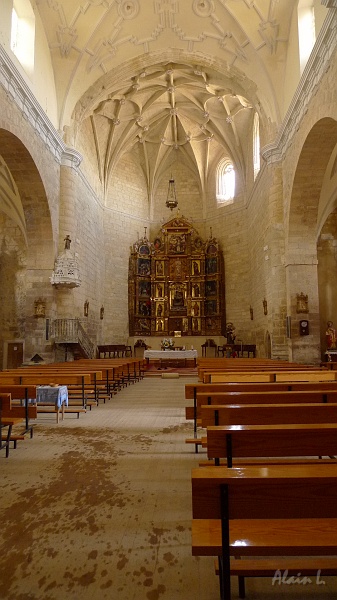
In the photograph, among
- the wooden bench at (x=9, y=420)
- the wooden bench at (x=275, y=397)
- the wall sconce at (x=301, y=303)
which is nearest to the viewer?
the wooden bench at (x=275, y=397)

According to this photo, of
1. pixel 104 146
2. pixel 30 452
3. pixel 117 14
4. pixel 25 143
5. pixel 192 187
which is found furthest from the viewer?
pixel 192 187

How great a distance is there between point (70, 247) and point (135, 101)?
9409mm

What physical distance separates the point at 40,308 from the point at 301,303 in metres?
8.92

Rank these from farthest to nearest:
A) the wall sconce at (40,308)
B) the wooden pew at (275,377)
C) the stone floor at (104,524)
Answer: the wall sconce at (40,308) → the wooden pew at (275,377) → the stone floor at (104,524)

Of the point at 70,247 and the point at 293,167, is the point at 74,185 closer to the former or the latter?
the point at 70,247

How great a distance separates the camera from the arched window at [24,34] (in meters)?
13.0

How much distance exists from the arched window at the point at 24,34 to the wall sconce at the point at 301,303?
37.1 ft

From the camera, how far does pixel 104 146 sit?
21.9 metres

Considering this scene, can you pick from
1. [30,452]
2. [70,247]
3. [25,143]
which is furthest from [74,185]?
[30,452]

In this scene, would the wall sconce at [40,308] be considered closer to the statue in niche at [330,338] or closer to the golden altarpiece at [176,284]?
the golden altarpiece at [176,284]

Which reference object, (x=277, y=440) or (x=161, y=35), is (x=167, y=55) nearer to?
(x=161, y=35)

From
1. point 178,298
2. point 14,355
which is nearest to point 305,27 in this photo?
point 178,298

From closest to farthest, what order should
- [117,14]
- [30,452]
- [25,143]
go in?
[30,452]
[25,143]
[117,14]

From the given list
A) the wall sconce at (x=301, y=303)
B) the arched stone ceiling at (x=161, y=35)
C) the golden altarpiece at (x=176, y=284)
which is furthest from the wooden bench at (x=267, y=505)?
the golden altarpiece at (x=176, y=284)
